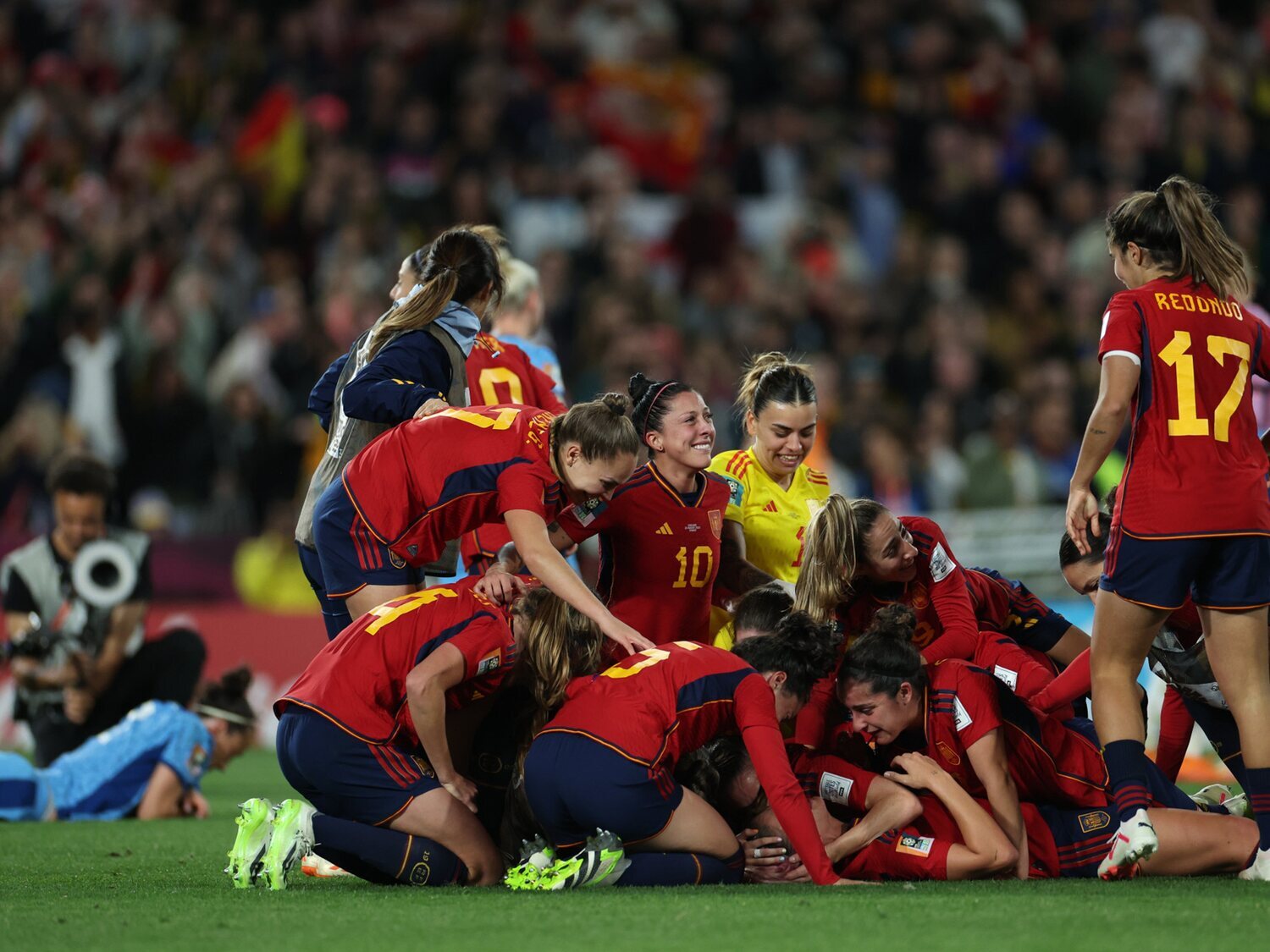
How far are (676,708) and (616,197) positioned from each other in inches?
364

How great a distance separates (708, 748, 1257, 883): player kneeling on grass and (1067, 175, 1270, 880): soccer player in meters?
0.16

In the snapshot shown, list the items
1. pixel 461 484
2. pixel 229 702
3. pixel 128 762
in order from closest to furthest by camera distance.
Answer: pixel 461 484 < pixel 128 762 < pixel 229 702

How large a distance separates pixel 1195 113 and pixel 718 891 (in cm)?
1116

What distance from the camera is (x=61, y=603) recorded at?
932 cm

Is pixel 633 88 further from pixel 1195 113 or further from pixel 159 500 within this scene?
pixel 159 500

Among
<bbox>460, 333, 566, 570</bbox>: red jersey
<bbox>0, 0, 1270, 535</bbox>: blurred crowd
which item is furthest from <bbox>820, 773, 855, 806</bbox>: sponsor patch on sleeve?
<bbox>0, 0, 1270, 535</bbox>: blurred crowd

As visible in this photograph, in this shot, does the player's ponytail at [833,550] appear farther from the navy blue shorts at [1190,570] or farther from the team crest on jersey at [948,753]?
the navy blue shorts at [1190,570]

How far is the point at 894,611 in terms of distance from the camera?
19.8 ft

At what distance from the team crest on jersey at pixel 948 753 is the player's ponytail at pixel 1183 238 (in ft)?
5.61

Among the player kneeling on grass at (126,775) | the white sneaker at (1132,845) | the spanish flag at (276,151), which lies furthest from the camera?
the spanish flag at (276,151)

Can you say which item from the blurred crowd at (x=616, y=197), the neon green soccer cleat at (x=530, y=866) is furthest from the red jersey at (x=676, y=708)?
the blurred crowd at (x=616, y=197)

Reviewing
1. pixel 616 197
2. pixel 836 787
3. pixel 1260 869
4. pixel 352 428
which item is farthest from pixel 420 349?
pixel 616 197

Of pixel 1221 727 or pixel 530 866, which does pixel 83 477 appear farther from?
pixel 1221 727

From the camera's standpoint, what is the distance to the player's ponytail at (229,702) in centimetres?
867
